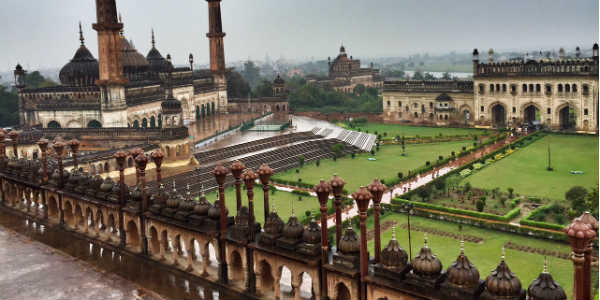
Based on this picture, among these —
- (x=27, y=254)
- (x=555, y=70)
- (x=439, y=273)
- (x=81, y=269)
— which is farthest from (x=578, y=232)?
(x=555, y=70)

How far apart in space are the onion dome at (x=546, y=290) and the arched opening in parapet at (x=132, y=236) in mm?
8524

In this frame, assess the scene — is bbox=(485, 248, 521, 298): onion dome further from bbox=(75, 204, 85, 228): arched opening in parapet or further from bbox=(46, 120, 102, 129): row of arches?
bbox=(46, 120, 102, 129): row of arches

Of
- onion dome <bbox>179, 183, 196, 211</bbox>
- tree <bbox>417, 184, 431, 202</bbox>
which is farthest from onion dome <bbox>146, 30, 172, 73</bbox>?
onion dome <bbox>179, 183, 196, 211</bbox>

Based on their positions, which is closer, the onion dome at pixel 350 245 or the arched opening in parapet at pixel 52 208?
the onion dome at pixel 350 245

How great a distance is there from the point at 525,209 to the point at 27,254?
52.5 feet

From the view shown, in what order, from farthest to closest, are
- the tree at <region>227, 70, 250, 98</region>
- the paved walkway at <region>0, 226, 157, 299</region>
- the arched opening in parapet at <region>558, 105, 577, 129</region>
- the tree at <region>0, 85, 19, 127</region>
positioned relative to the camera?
the tree at <region>227, 70, 250, 98</region> < the tree at <region>0, 85, 19, 127</region> < the arched opening in parapet at <region>558, 105, 577, 129</region> < the paved walkway at <region>0, 226, 157, 299</region>

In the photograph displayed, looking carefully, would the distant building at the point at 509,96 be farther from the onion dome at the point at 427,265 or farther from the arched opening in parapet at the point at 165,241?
the onion dome at the point at 427,265

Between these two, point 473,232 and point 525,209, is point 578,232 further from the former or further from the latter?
point 525,209

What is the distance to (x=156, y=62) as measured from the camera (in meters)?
46.4

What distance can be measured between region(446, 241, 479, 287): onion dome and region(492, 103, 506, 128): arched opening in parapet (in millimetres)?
36142

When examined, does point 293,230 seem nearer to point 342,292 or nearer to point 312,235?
point 312,235

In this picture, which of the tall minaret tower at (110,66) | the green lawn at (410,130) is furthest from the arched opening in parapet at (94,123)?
the green lawn at (410,130)

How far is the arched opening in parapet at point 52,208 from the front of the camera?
15.5 metres

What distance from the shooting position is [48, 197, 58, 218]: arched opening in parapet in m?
15.5
